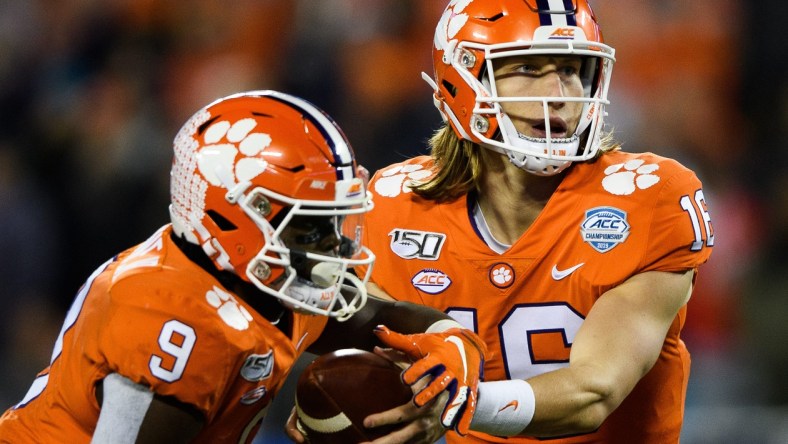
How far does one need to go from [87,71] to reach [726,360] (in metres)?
3.37

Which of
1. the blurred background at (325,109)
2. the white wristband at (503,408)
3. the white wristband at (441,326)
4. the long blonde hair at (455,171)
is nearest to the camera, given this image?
the white wristband at (503,408)

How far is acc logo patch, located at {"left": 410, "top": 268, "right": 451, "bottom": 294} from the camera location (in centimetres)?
264

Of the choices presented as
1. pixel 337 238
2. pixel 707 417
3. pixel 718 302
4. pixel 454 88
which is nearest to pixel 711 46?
pixel 718 302

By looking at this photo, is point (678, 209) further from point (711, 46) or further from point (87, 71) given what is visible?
point (87, 71)

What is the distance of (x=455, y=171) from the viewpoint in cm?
277

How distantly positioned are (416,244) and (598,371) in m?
0.61

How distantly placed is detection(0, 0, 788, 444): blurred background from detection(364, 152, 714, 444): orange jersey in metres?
1.87

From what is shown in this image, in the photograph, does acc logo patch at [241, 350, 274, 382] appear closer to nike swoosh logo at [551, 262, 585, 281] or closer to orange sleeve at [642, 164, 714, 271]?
nike swoosh logo at [551, 262, 585, 281]

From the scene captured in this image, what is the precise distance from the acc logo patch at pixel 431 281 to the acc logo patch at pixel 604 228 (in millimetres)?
350

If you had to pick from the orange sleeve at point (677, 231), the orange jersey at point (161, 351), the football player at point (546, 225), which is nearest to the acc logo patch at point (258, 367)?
the orange jersey at point (161, 351)

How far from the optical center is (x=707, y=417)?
4195 mm

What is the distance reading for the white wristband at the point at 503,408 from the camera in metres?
2.16

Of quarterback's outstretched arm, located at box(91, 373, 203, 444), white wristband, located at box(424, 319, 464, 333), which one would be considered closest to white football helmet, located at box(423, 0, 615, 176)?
white wristband, located at box(424, 319, 464, 333)

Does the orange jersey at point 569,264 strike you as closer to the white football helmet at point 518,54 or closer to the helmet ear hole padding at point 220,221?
the white football helmet at point 518,54
